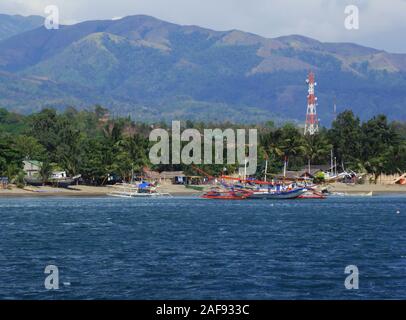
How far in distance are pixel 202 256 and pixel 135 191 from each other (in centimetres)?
12023

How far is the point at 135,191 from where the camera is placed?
180500 millimetres

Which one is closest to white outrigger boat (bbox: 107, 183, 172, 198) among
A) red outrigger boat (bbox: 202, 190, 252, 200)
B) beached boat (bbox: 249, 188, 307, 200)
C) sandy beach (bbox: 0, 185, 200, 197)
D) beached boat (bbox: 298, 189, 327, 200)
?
sandy beach (bbox: 0, 185, 200, 197)

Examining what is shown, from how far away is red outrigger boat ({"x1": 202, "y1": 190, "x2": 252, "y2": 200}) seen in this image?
559 feet

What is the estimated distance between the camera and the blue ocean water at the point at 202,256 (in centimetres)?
4703

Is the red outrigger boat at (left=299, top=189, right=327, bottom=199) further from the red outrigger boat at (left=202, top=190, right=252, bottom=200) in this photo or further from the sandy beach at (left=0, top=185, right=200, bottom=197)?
the sandy beach at (left=0, top=185, right=200, bottom=197)

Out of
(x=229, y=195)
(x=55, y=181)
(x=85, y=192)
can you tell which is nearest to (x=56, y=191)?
(x=85, y=192)

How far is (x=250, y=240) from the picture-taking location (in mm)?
72875

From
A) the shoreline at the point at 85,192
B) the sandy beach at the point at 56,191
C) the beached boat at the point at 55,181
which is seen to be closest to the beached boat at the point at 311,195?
the shoreline at the point at 85,192

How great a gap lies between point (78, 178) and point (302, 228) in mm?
106019

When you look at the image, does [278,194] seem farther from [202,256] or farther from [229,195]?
[202,256]

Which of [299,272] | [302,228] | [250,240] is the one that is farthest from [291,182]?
[299,272]

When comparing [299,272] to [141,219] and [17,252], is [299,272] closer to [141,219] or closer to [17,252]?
[17,252]

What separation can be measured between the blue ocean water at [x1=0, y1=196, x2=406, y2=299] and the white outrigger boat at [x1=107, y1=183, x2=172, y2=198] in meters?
72.7

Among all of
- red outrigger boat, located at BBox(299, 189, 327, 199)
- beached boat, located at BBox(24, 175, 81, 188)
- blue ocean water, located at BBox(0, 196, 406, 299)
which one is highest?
beached boat, located at BBox(24, 175, 81, 188)
